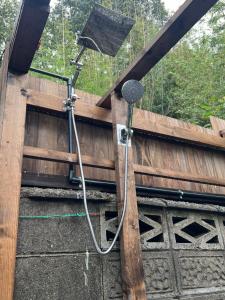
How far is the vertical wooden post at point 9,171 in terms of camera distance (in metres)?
1.55

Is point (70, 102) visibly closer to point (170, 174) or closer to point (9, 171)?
point (9, 171)

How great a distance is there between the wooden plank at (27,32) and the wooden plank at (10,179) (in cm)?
19

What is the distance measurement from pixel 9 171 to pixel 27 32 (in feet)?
3.06

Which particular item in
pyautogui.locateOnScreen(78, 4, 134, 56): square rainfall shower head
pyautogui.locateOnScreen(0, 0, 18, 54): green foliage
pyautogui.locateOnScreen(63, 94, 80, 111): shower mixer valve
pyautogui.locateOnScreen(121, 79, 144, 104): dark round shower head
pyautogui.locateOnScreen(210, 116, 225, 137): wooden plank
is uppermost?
pyautogui.locateOnScreen(0, 0, 18, 54): green foliage

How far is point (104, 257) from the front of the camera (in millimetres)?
1949

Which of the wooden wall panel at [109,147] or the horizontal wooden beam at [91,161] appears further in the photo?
the wooden wall panel at [109,147]

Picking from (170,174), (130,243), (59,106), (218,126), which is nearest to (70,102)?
(59,106)

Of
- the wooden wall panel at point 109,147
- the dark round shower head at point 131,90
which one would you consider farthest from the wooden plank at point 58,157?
the dark round shower head at point 131,90

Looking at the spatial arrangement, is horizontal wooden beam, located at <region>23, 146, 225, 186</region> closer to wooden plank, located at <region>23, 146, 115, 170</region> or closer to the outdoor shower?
wooden plank, located at <region>23, 146, 115, 170</region>

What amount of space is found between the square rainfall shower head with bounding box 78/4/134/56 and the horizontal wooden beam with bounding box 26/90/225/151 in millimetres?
559

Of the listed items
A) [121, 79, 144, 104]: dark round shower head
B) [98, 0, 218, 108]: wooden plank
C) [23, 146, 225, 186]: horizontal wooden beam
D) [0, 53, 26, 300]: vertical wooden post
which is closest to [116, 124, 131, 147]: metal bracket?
[23, 146, 225, 186]: horizontal wooden beam

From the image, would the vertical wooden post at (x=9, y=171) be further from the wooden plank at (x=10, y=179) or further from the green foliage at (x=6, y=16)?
the green foliage at (x=6, y=16)

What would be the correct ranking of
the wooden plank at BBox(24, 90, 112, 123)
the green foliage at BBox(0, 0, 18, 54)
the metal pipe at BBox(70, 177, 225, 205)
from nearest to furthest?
the wooden plank at BBox(24, 90, 112, 123) → the metal pipe at BBox(70, 177, 225, 205) → the green foliage at BBox(0, 0, 18, 54)

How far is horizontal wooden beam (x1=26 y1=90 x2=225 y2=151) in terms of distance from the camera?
91.5 inches
